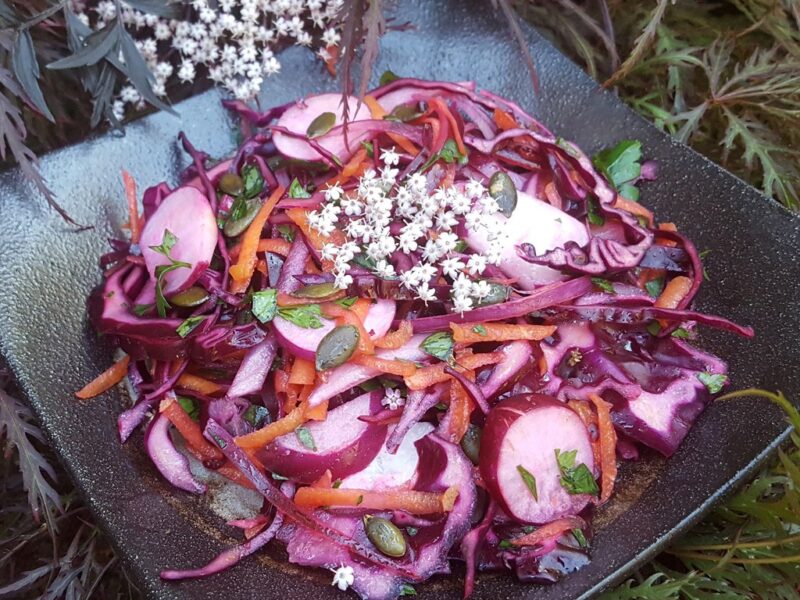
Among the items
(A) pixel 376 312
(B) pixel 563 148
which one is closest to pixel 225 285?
(A) pixel 376 312

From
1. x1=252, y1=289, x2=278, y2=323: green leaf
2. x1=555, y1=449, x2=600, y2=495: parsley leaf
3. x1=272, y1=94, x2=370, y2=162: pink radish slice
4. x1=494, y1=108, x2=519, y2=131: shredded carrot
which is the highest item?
x1=494, y1=108, x2=519, y2=131: shredded carrot

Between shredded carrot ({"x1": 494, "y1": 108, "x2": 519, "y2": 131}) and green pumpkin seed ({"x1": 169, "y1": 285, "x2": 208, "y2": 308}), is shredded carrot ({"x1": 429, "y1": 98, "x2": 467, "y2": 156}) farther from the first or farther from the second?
green pumpkin seed ({"x1": 169, "y1": 285, "x2": 208, "y2": 308})

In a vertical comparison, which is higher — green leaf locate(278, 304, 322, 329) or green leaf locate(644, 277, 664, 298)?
green leaf locate(278, 304, 322, 329)

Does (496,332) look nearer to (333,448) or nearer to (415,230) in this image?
(415,230)

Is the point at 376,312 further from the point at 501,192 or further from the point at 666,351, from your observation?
the point at 666,351

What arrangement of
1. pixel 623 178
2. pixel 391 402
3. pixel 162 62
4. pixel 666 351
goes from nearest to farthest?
pixel 391 402
pixel 666 351
pixel 623 178
pixel 162 62

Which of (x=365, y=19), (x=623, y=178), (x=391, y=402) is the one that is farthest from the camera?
(x=623, y=178)

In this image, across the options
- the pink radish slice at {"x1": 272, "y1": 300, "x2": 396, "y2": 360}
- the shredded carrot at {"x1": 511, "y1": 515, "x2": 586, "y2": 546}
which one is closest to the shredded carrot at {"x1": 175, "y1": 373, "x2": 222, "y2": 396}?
the pink radish slice at {"x1": 272, "y1": 300, "x2": 396, "y2": 360}
